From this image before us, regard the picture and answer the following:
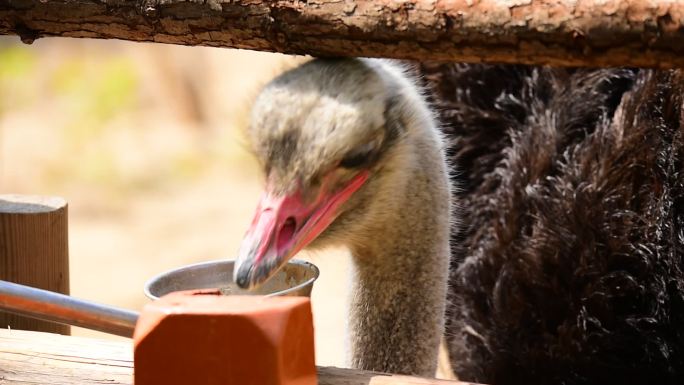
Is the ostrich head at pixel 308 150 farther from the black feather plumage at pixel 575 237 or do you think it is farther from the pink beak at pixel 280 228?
the black feather plumage at pixel 575 237

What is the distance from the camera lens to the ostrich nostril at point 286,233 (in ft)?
5.34

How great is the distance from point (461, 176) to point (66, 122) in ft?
15.5

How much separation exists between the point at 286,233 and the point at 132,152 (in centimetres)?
566

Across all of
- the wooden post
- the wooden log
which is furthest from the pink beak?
the wooden post

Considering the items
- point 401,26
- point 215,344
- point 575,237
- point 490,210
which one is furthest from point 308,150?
point 490,210

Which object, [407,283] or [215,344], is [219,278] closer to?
[407,283]

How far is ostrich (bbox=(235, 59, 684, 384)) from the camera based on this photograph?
1.68 meters

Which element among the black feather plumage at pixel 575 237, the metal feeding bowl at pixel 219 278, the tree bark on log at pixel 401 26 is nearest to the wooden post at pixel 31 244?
the tree bark on log at pixel 401 26

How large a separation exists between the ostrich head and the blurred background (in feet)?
9.08

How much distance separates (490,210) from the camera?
9.71ft

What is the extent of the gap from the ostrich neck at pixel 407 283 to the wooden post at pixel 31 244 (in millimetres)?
587

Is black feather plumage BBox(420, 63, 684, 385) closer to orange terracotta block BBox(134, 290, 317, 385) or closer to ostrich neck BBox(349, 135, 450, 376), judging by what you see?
ostrich neck BBox(349, 135, 450, 376)

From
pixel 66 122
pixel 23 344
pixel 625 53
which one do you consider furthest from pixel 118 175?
pixel 625 53

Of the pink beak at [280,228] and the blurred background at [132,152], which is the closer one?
the pink beak at [280,228]
